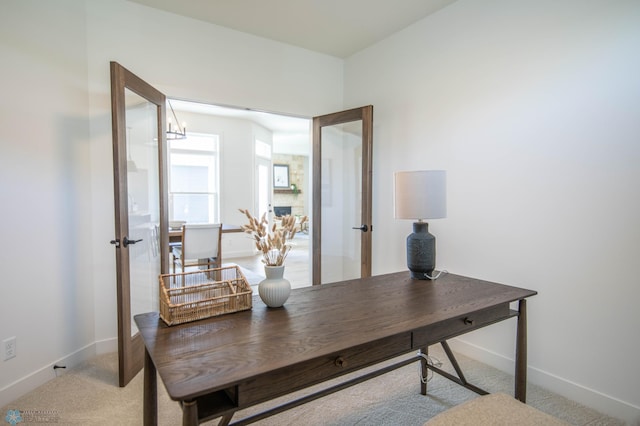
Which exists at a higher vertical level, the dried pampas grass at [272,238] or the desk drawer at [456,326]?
the dried pampas grass at [272,238]

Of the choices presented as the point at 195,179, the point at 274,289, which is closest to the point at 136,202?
the point at 274,289

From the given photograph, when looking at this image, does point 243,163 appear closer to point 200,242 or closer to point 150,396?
point 200,242

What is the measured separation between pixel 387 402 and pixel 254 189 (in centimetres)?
578

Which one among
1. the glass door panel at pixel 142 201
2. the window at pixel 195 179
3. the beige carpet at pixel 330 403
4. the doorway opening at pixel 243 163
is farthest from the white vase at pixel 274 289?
the window at pixel 195 179

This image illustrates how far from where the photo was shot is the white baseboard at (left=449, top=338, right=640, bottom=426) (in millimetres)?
1917

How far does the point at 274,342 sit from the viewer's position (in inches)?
46.9

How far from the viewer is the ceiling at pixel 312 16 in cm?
277

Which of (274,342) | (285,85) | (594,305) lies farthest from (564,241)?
(285,85)

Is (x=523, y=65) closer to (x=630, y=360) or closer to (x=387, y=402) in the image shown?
(x=630, y=360)

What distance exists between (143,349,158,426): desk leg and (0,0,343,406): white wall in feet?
4.83

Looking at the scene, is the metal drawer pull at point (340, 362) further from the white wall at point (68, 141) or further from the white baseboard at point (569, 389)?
the white wall at point (68, 141)

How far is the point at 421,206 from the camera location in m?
2.08

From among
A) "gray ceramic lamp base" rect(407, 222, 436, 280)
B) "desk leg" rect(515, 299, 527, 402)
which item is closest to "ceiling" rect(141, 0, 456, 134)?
"gray ceramic lamp base" rect(407, 222, 436, 280)

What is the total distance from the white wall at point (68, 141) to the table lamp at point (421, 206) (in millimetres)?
1947
